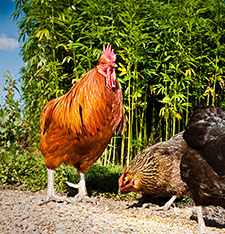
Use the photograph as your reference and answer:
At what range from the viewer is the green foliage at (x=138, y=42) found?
191 inches

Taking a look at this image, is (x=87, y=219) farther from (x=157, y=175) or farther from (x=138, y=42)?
(x=138, y=42)

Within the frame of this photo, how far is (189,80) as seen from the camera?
5328mm

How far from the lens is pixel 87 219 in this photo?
271cm

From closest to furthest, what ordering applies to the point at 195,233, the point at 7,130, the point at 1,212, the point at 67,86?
1. the point at 195,233
2. the point at 1,212
3. the point at 67,86
4. the point at 7,130

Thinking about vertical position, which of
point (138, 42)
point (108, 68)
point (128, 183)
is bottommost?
point (128, 183)

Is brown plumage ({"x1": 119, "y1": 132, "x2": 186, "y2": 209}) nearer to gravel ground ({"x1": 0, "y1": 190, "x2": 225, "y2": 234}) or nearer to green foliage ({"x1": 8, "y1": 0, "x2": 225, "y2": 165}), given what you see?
gravel ground ({"x1": 0, "y1": 190, "x2": 225, "y2": 234})

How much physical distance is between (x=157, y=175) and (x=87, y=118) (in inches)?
46.2

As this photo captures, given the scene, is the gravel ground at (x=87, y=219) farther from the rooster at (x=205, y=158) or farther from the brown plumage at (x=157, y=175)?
the rooster at (x=205, y=158)

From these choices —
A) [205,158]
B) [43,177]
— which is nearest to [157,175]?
[205,158]

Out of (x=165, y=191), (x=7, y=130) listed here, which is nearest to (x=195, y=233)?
(x=165, y=191)

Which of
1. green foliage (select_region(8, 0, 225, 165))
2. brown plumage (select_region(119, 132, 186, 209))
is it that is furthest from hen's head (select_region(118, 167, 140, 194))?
green foliage (select_region(8, 0, 225, 165))

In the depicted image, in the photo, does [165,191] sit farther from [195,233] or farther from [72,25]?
[72,25]

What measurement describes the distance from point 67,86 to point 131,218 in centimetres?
323

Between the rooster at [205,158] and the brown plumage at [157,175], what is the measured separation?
59 centimetres
